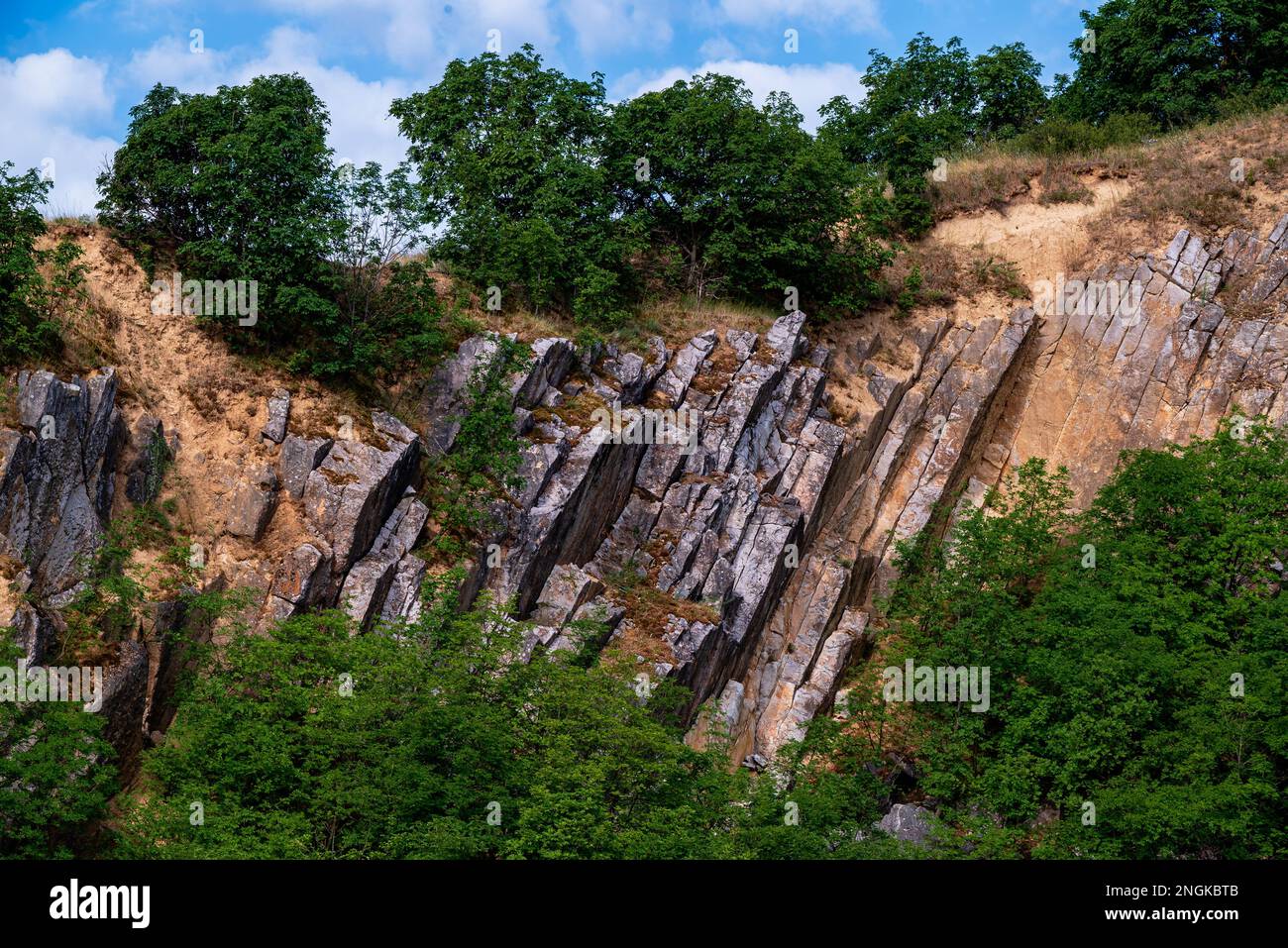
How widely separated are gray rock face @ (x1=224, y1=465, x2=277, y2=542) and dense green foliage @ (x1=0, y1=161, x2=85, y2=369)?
484 cm

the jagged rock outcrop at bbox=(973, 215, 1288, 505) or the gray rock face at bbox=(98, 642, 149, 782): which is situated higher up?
the jagged rock outcrop at bbox=(973, 215, 1288, 505)

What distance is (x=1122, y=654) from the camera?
3241 centimetres

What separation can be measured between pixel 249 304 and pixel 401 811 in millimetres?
13565

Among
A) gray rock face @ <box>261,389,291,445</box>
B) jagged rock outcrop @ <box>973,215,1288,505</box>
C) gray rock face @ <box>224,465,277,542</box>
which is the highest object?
jagged rock outcrop @ <box>973,215,1288,505</box>

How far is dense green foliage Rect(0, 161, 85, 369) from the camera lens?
30.7 meters

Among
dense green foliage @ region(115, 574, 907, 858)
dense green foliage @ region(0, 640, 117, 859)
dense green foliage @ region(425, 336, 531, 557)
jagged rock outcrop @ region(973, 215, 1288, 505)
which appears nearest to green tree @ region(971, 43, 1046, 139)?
jagged rock outcrop @ region(973, 215, 1288, 505)

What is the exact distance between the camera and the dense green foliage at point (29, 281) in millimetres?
30672

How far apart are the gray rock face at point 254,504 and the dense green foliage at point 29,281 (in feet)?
15.9

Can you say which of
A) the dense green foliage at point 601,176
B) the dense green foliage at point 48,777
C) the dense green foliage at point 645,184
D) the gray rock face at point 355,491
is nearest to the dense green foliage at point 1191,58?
the dense green foliage at point 601,176

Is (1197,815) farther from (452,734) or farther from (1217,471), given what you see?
(452,734)

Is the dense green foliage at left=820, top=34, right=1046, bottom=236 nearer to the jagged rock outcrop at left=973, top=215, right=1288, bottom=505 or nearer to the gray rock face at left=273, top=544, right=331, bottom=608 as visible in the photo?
the jagged rock outcrop at left=973, top=215, right=1288, bottom=505

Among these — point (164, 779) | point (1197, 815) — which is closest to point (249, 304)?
point (164, 779)

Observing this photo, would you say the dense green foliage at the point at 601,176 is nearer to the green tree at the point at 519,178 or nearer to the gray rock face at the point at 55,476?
the green tree at the point at 519,178

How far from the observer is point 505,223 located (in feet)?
128
